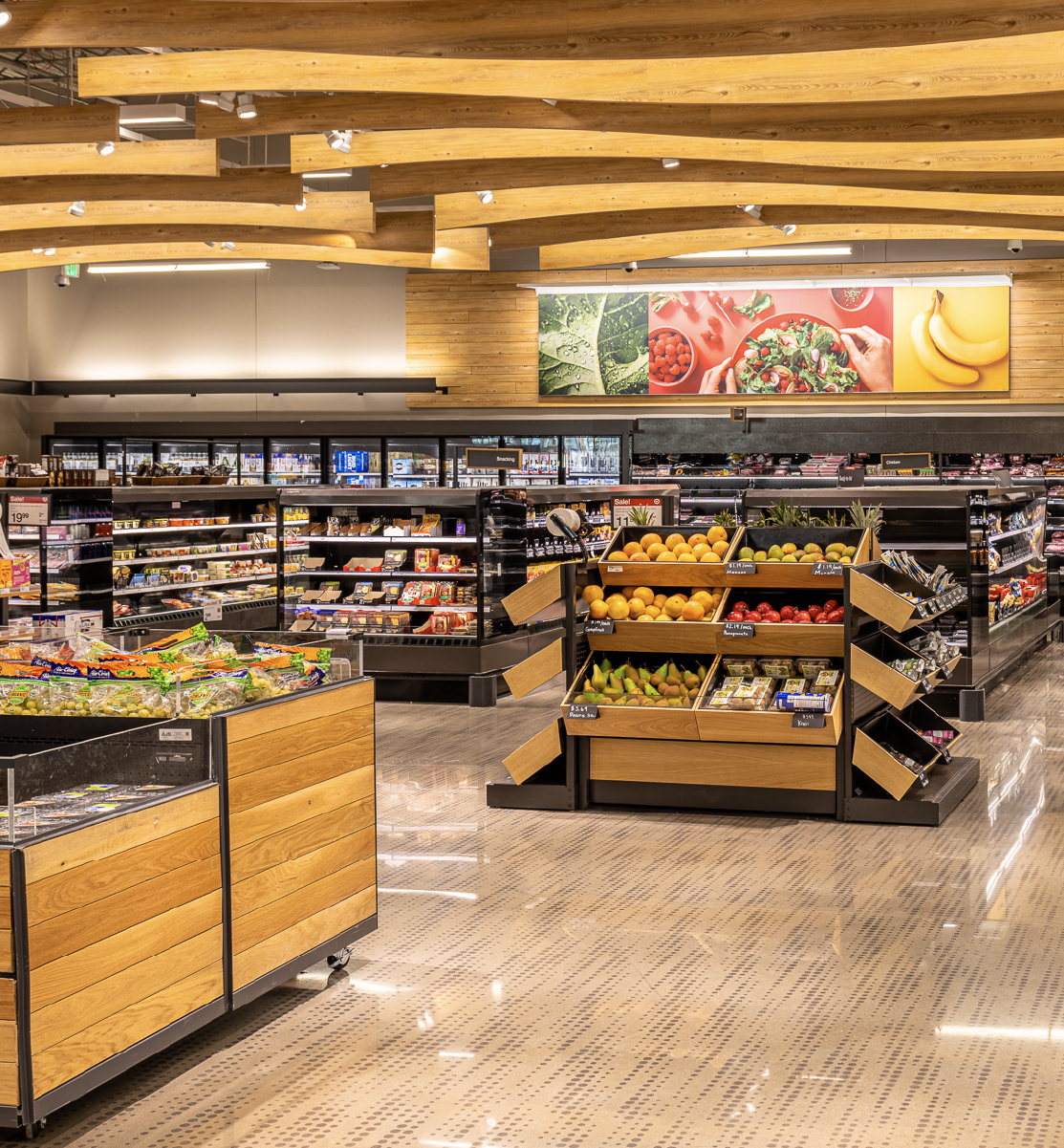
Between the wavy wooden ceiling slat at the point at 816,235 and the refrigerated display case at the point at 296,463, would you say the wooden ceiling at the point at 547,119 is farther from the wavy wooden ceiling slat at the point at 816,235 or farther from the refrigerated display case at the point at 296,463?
the refrigerated display case at the point at 296,463

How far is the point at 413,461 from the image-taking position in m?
15.9

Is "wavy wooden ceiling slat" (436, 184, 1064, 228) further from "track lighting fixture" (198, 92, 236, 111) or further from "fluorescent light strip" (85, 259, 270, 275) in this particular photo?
"fluorescent light strip" (85, 259, 270, 275)

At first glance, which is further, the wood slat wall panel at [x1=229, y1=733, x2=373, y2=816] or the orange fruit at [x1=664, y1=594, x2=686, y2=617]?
the orange fruit at [x1=664, y1=594, x2=686, y2=617]

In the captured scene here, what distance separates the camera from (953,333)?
15008 mm

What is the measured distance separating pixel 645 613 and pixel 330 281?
1081 centimetres

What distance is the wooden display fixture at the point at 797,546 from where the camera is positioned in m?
6.82

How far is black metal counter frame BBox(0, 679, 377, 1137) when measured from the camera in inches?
126

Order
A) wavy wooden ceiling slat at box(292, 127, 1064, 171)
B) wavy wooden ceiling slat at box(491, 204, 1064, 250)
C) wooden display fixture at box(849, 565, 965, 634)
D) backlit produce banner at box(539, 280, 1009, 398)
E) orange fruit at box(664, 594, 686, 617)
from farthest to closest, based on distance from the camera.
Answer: backlit produce banner at box(539, 280, 1009, 398) → wavy wooden ceiling slat at box(491, 204, 1064, 250) → wavy wooden ceiling slat at box(292, 127, 1064, 171) → orange fruit at box(664, 594, 686, 617) → wooden display fixture at box(849, 565, 965, 634)

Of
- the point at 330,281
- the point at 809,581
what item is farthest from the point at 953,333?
the point at 809,581

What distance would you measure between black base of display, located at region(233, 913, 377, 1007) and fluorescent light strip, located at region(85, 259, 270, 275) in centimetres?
1301

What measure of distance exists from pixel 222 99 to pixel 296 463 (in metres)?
8.11

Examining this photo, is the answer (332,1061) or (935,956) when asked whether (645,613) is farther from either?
(332,1061)

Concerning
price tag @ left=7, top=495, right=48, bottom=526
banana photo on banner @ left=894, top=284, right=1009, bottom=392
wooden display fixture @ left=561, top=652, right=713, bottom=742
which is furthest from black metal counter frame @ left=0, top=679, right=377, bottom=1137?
banana photo on banner @ left=894, top=284, right=1009, bottom=392

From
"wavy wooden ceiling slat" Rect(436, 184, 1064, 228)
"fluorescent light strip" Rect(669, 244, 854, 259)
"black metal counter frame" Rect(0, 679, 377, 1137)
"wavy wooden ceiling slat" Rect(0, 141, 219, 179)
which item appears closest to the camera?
"black metal counter frame" Rect(0, 679, 377, 1137)
